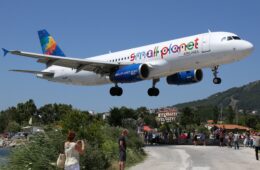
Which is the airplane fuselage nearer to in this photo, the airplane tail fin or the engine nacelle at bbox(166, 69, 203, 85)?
the engine nacelle at bbox(166, 69, 203, 85)

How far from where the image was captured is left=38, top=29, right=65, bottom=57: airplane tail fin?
148 ft

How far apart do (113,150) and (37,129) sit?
7.24 metres

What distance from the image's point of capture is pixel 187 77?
36750mm

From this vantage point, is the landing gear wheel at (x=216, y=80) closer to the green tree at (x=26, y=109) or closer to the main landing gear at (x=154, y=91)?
the main landing gear at (x=154, y=91)

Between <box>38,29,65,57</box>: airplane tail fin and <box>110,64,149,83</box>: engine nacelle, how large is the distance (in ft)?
39.9

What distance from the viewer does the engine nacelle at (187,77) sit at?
120 feet

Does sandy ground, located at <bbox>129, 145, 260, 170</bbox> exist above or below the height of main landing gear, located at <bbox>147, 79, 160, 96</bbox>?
below

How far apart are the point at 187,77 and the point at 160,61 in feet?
Answer: 15.3

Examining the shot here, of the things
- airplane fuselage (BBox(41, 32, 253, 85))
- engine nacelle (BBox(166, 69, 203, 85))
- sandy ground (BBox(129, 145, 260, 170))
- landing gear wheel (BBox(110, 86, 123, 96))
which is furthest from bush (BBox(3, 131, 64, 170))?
engine nacelle (BBox(166, 69, 203, 85))

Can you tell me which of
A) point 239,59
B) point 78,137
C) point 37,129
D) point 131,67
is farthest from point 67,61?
point 37,129

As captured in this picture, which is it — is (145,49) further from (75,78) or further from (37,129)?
(37,129)

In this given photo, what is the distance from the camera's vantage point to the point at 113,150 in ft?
79.8

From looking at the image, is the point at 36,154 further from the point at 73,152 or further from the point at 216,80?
the point at 216,80

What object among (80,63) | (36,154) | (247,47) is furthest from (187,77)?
(36,154)
